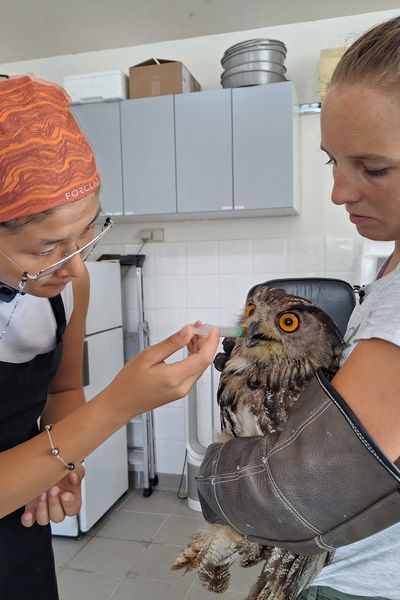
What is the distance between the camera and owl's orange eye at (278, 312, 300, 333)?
90 cm

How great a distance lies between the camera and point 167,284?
9.86 ft

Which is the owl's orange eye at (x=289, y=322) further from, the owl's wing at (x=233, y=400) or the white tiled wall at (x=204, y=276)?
the white tiled wall at (x=204, y=276)

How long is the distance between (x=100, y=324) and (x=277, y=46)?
72.0 inches

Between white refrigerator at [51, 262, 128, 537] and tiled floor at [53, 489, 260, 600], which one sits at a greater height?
white refrigerator at [51, 262, 128, 537]

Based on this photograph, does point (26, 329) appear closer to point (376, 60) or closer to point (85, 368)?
point (376, 60)

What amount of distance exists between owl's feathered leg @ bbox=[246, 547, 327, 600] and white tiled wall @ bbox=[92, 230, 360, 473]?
1.88m

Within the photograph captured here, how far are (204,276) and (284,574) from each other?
2.21 meters

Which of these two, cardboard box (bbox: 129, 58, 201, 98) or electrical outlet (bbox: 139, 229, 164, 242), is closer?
cardboard box (bbox: 129, 58, 201, 98)

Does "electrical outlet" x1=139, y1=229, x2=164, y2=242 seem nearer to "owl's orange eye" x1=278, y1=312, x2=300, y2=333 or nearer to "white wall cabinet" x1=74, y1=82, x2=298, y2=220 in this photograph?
"white wall cabinet" x1=74, y1=82, x2=298, y2=220

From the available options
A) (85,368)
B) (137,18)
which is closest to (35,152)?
(85,368)

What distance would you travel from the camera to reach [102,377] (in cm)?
267

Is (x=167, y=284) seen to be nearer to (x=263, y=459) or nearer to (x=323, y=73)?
(x=323, y=73)

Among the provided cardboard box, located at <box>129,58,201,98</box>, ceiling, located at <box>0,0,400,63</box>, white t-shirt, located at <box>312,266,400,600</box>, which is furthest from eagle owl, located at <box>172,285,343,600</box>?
ceiling, located at <box>0,0,400,63</box>

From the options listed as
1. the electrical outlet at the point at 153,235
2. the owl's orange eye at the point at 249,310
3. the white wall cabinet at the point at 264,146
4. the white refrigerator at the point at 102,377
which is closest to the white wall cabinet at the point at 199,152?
the white wall cabinet at the point at 264,146
